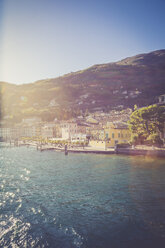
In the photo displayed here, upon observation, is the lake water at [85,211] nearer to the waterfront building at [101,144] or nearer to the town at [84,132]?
the town at [84,132]

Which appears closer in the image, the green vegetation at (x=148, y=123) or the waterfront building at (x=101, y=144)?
the green vegetation at (x=148, y=123)

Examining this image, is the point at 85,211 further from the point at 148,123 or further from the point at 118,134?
the point at 148,123

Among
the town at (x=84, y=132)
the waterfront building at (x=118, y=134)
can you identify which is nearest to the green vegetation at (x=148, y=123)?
the town at (x=84, y=132)

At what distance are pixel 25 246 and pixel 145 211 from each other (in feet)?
30.4

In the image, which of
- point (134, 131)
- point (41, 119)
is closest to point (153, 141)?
point (134, 131)

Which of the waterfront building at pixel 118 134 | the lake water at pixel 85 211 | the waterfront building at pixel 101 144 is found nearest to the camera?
the lake water at pixel 85 211

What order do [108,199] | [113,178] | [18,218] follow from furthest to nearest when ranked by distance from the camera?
1. [113,178]
2. [108,199]
3. [18,218]

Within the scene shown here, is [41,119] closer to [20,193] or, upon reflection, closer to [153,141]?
[153,141]

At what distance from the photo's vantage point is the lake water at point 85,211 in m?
11.1

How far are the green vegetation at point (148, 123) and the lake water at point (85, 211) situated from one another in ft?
71.0

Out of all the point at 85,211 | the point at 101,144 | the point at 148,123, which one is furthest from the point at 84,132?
the point at 85,211

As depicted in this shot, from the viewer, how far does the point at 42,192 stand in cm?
1930

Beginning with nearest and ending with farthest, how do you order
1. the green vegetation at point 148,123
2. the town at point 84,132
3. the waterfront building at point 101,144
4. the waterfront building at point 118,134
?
the green vegetation at point 148,123 < the waterfront building at point 101,144 < the waterfront building at point 118,134 < the town at point 84,132

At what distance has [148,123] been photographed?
156ft
